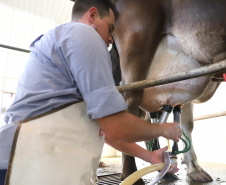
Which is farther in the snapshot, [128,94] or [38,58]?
[128,94]

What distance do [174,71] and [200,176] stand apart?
60 centimetres

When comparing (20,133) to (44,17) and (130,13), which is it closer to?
(130,13)

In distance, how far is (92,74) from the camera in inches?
17.3

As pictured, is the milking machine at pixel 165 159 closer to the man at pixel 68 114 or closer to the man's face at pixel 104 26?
the man at pixel 68 114

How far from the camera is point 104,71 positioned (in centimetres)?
45

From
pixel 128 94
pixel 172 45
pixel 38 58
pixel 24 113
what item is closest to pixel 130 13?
pixel 172 45

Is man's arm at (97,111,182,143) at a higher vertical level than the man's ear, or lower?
lower

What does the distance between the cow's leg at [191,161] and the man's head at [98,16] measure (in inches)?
37.7

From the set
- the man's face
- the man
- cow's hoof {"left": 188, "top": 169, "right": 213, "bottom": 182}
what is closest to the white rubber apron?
the man

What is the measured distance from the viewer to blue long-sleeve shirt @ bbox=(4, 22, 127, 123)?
437 millimetres

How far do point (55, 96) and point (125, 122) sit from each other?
0.16 metres

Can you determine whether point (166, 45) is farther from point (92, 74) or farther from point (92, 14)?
point (92, 74)

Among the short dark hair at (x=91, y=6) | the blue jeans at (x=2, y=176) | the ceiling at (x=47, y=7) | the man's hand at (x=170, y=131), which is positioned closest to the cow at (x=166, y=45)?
the short dark hair at (x=91, y=6)

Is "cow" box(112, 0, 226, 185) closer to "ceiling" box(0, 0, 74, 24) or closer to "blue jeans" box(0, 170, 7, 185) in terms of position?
"blue jeans" box(0, 170, 7, 185)
